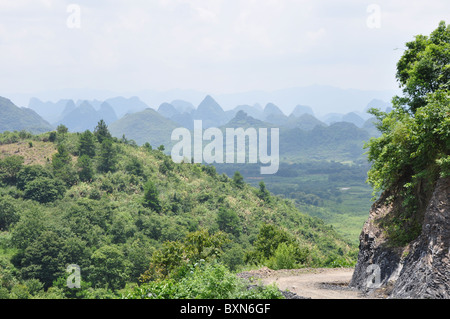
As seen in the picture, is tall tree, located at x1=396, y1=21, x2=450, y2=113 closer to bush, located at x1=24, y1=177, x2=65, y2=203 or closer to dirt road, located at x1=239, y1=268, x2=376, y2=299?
dirt road, located at x1=239, y1=268, x2=376, y2=299

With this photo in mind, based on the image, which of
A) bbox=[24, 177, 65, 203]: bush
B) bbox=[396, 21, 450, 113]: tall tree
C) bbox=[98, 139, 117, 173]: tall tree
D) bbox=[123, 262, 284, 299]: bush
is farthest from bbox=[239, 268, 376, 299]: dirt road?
bbox=[98, 139, 117, 173]: tall tree

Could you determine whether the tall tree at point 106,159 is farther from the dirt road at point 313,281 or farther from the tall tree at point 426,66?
the tall tree at point 426,66

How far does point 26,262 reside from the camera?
88.9 feet

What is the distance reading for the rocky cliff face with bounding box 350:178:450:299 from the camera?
8016 mm

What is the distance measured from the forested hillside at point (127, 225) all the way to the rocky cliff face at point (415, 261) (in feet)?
10.0

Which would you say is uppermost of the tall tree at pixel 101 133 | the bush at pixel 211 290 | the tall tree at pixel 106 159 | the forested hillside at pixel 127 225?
the tall tree at pixel 101 133

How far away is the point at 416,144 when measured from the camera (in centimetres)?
1002

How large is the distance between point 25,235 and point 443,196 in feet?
89.0

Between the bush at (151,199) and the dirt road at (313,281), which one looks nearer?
the dirt road at (313,281)

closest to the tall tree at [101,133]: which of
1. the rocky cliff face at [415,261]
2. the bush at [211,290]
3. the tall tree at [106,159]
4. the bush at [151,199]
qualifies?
the tall tree at [106,159]

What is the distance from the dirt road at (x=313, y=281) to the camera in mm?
10453

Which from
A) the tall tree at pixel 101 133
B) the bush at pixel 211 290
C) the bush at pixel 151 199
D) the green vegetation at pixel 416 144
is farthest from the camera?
the tall tree at pixel 101 133

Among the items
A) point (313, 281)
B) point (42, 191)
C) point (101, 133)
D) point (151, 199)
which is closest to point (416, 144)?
point (313, 281)
